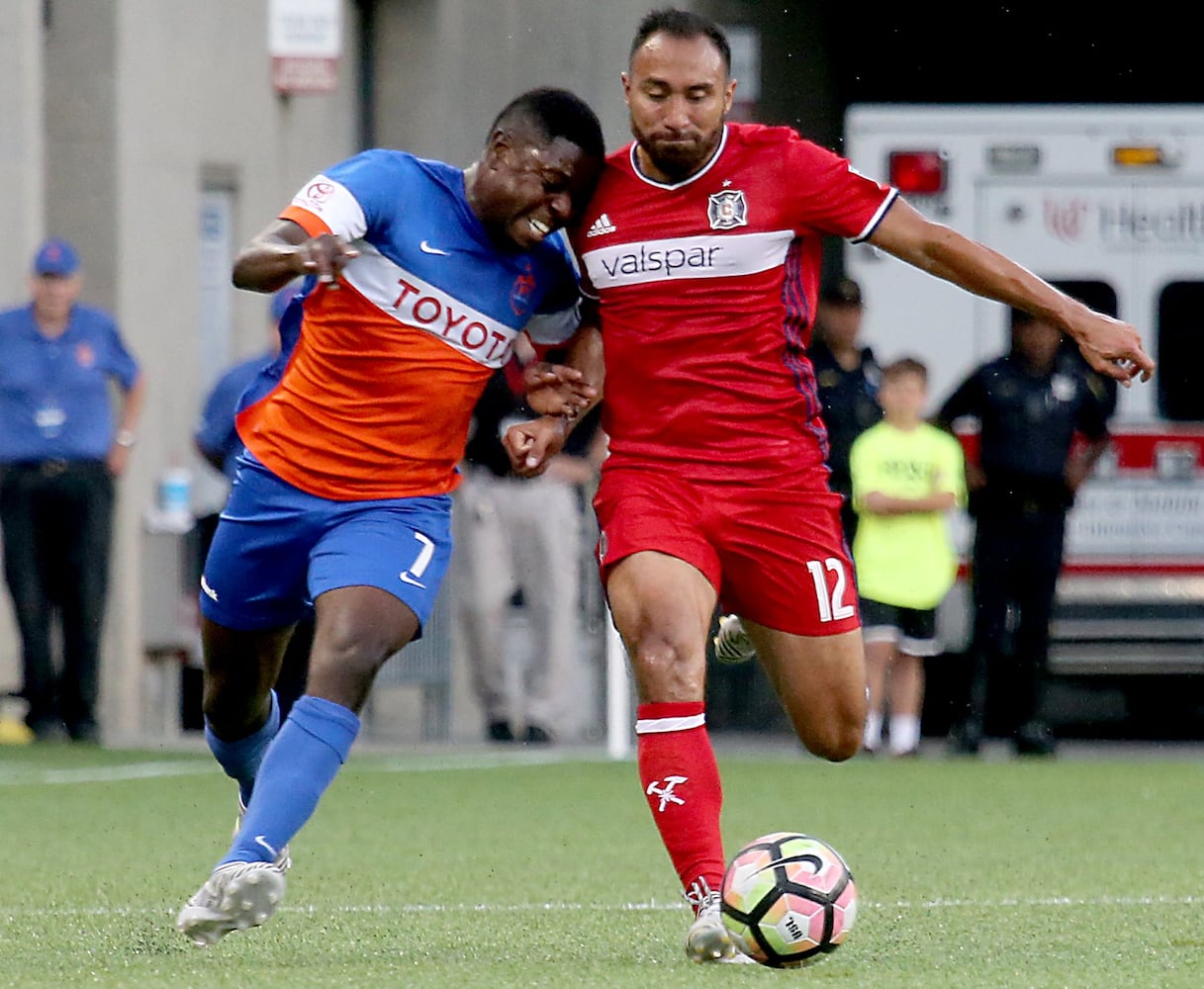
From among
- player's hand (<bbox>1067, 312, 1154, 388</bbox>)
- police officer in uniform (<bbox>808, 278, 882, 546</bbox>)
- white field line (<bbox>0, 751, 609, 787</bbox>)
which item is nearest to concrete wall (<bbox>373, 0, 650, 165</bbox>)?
police officer in uniform (<bbox>808, 278, 882, 546</bbox>)

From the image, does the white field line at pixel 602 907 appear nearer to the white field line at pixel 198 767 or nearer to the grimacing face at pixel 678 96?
the grimacing face at pixel 678 96

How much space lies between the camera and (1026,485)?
45.3 feet

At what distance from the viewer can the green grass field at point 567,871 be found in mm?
6254

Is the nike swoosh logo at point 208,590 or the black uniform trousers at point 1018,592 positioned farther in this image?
the black uniform trousers at point 1018,592

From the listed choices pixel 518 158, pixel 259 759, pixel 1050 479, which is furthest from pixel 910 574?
pixel 518 158

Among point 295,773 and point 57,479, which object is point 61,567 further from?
point 295,773

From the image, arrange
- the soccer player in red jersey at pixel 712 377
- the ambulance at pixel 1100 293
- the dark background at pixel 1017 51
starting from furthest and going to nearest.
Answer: the dark background at pixel 1017 51 → the ambulance at pixel 1100 293 → the soccer player in red jersey at pixel 712 377

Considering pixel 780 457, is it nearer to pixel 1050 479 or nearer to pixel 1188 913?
pixel 1188 913

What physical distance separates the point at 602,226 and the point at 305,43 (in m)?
9.44

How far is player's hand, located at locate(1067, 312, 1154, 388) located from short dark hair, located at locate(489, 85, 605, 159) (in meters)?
1.22

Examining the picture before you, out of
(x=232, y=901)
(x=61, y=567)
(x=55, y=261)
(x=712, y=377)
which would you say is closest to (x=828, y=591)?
(x=712, y=377)

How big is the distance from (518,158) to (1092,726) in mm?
10727

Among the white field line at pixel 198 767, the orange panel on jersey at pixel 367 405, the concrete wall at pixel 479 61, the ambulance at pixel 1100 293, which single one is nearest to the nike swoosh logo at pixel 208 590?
the orange panel on jersey at pixel 367 405

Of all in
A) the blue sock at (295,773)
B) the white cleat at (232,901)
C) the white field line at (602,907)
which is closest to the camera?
the white cleat at (232,901)
